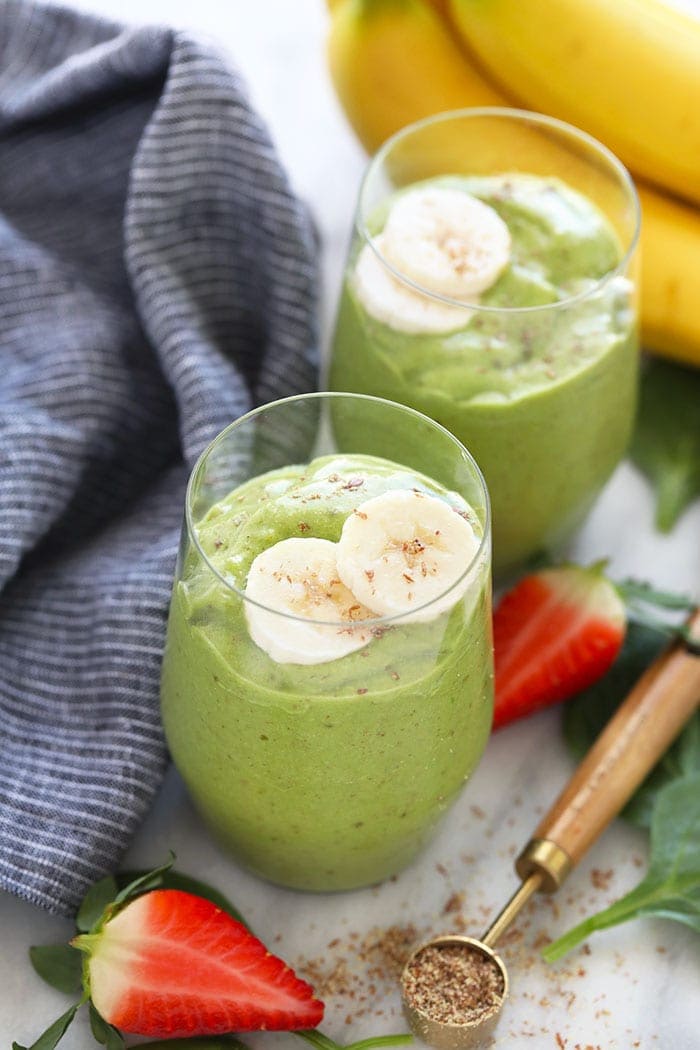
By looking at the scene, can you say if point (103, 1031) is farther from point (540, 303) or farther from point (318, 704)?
point (540, 303)

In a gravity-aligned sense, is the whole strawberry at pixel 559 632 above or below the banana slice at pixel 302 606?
below

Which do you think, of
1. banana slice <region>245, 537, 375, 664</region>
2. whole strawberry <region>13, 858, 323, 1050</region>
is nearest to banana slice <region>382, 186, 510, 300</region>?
banana slice <region>245, 537, 375, 664</region>

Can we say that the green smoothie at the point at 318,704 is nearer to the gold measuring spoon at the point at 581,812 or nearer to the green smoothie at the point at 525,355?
the gold measuring spoon at the point at 581,812

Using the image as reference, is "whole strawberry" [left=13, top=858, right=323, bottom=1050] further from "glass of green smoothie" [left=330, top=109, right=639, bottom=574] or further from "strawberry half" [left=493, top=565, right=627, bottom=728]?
"glass of green smoothie" [left=330, top=109, right=639, bottom=574]

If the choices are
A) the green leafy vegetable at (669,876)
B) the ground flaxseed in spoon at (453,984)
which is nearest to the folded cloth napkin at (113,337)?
the ground flaxseed in spoon at (453,984)

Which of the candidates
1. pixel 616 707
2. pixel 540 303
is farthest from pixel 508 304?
pixel 616 707

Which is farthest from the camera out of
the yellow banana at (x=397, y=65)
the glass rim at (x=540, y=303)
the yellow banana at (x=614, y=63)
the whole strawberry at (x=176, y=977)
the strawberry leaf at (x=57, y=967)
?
the yellow banana at (x=397, y=65)
